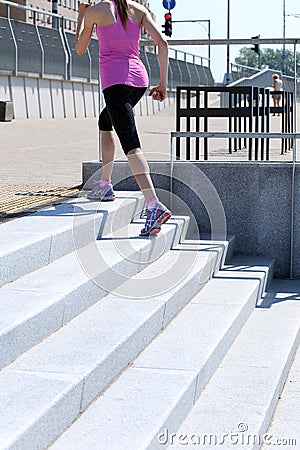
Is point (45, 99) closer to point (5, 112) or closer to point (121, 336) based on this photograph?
point (5, 112)

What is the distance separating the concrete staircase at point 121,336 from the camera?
13.0 feet

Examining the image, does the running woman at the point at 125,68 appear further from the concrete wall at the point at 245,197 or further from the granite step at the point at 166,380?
the concrete wall at the point at 245,197

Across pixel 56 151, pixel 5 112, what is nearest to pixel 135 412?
pixel 5 112

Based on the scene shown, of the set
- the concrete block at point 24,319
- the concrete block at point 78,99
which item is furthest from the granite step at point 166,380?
the concrete block at point 78,99

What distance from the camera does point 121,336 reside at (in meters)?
4.77

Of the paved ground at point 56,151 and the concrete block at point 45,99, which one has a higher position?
the concrete block at point 45,99

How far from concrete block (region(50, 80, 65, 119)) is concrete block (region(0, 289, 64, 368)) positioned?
22.6 m

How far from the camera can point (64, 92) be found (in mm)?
28203

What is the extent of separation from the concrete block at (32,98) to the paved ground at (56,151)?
394cm

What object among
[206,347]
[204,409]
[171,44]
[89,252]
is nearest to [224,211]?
[171,44]

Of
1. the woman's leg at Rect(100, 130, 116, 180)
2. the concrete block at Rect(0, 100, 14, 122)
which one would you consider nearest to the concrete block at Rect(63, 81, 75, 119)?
the concrete block at Rect(0, 100, 14, 122)

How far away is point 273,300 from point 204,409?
109 inches

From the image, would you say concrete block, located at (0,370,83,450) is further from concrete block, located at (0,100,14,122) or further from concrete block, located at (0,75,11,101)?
concrete block, located at (0,75,11,101)

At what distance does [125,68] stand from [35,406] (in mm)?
3521
